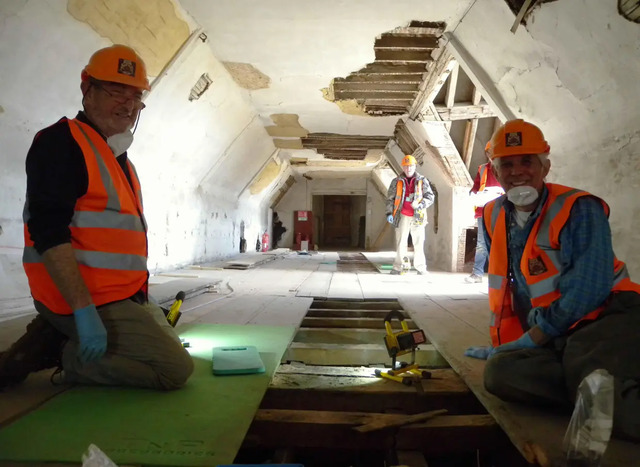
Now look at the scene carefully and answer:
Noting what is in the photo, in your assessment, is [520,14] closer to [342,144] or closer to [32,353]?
[32,353]

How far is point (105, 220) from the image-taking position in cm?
167

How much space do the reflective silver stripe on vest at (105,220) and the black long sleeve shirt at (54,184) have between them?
50mm

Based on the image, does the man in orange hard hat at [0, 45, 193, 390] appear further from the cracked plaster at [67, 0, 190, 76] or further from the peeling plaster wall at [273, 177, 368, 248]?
the peeling plaster wall at [273, 177, 368, 248]

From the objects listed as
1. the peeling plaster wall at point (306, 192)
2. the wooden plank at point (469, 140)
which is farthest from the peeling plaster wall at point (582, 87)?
the peeling plaster wall at point (306, 192)

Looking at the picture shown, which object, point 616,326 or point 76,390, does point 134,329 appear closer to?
point 76,390

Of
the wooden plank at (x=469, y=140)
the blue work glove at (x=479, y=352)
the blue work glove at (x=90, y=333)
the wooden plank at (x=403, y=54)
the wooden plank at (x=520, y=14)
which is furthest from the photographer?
the wooden plank at (x=469, y=140)

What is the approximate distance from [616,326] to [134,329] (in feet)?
5.74

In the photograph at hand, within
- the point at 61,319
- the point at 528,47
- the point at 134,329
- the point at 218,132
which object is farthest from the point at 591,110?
the point at 218,132

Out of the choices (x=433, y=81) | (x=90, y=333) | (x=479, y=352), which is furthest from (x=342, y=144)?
(x=90, y=333)

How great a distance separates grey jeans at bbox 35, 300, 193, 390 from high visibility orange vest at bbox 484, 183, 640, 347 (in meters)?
1.40

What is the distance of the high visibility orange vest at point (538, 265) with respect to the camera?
5.17 ft

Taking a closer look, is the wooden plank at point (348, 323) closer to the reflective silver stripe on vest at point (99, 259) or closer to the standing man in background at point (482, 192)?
the reflective silver stripe on vest at point (99, 259)

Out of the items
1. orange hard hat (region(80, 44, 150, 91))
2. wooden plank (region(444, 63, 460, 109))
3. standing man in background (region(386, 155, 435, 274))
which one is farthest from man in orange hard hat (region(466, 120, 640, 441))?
standing man in background (region(386, 155, 435, 274))

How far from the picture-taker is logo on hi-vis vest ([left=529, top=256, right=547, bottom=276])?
1655mm
